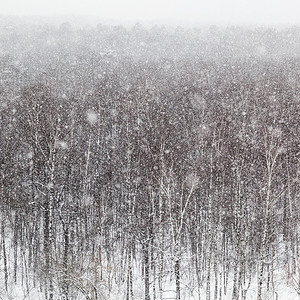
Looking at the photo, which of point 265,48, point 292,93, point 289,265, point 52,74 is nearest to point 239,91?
point 292,93

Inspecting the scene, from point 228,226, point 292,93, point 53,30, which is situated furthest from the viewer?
point 53,30

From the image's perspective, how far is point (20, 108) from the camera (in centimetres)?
3578

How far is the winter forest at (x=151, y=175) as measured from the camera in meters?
23.3

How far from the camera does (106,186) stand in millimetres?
31859

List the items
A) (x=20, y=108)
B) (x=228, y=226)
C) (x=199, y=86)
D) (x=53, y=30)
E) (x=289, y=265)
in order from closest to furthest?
(x=289, y=265) < (x=228, y=226) < (x=20, y=108) < (x=199, y=86) < (x=53, y=30)

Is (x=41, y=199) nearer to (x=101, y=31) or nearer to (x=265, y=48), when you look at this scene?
(x=265, y=48)

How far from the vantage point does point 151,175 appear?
26.7 m

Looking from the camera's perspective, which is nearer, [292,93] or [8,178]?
[8,178]

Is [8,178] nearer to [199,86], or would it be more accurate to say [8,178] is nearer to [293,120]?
[293,120]

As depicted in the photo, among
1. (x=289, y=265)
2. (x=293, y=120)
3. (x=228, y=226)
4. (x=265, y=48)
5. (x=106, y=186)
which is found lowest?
(x=289, y=265)

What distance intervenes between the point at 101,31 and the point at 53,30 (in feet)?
46.6

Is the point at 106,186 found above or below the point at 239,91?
below

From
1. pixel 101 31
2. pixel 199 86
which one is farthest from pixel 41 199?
pixel 101 31

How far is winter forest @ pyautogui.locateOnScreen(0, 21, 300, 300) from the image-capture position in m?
23.3
